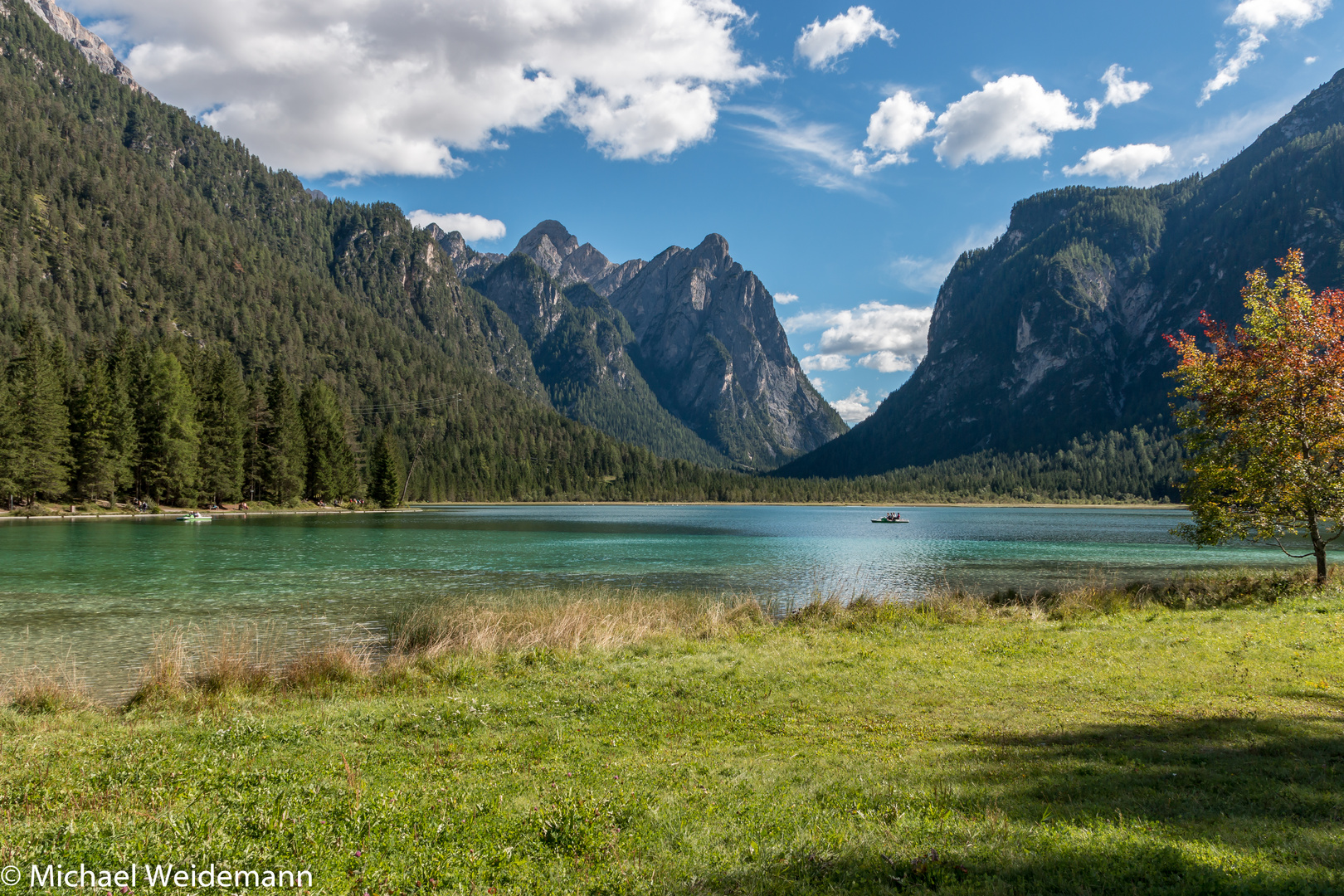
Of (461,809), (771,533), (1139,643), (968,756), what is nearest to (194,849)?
(461,809)

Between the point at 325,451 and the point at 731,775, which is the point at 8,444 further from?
the point at 731,775

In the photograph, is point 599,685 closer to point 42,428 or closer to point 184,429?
point 42,428

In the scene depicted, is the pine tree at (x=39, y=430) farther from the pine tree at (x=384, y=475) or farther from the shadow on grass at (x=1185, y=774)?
the shadow on grass at (x=1185, y=774)

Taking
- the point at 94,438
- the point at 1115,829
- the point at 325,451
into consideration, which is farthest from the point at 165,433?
the point at 1115,829

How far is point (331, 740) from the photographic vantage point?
995 centimetres

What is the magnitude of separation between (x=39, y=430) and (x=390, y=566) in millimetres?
54475

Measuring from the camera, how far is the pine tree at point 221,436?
283ft

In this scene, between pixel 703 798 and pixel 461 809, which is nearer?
pixel 461 809

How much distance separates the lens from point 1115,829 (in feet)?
20.7

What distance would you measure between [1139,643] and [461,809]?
16930 mm

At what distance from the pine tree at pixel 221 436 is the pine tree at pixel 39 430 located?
1468 centimetres

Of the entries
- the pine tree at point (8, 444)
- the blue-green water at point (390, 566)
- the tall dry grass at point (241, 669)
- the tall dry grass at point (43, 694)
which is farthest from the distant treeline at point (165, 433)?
the tall dry grass at point (43, 694)

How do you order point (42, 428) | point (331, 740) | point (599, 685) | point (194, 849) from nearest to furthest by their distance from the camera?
point (194, 849) → point (331, 740) → point (599, 685) → point (42, 428)

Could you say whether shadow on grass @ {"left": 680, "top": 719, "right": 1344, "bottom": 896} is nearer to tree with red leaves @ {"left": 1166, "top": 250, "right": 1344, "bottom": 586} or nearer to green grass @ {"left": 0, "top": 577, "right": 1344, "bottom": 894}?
green grass @ {"left": 0, "top": 577, "right": 1344, "bottom": 894}
